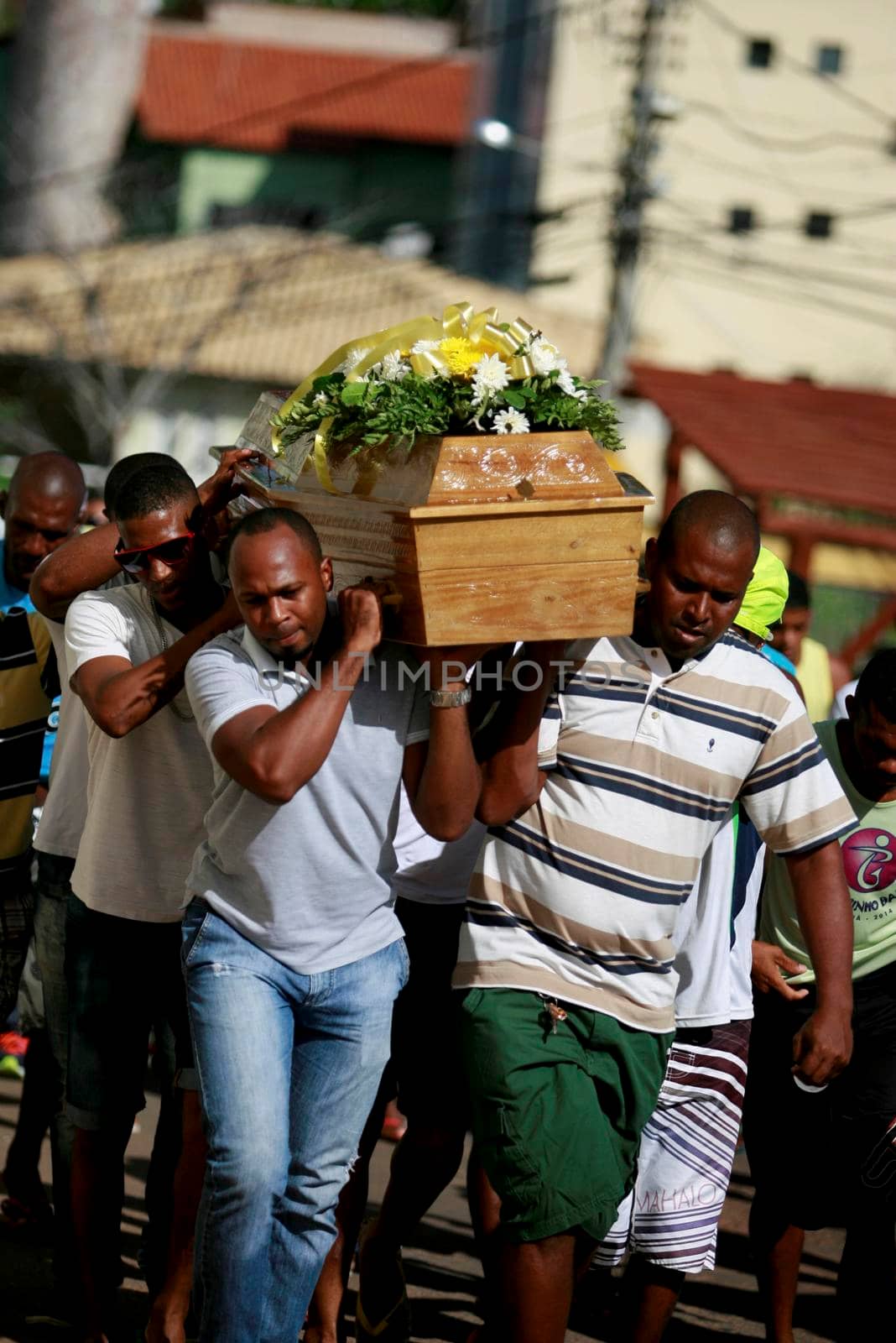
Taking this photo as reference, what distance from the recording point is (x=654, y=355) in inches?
1393

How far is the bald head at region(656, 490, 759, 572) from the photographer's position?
407 cm

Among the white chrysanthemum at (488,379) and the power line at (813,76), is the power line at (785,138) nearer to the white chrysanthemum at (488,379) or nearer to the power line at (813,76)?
the power line at (813,76)

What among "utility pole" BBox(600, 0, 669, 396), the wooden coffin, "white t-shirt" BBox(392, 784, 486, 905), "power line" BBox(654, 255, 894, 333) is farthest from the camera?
"power line" BBox(654, 255, 894, 333)

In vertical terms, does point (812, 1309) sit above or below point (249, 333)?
above

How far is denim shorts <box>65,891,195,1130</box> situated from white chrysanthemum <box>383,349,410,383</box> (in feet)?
4.88

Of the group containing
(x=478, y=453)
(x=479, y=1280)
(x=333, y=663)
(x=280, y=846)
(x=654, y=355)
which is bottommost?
(x=654, y=355)

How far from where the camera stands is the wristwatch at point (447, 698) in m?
3.90

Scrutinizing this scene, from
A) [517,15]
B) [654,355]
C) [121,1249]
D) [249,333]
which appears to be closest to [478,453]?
[121,1249]

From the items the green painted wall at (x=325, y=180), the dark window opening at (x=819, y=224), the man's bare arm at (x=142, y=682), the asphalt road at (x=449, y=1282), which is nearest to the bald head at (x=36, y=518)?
the man's bare arm at (x=142, y=682)

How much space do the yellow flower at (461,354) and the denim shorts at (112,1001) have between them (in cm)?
157

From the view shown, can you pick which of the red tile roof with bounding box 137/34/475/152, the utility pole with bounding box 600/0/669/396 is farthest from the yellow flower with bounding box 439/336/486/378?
the red tile roof with bounding box 137/34/475/152

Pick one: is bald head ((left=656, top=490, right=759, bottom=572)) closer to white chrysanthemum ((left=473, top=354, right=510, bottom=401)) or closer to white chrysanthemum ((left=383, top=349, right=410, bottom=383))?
white chrysanthemum ((left=473, top=354, right=510, bottom=401))

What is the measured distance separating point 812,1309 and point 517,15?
1526 inches

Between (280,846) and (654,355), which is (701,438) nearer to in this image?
(280,846)
